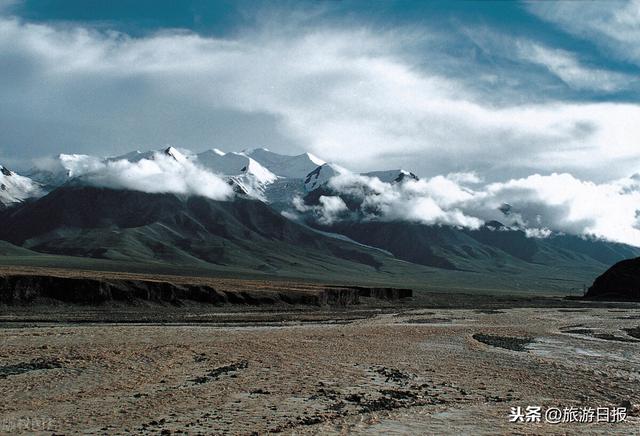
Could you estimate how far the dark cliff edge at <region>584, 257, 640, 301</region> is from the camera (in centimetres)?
16512

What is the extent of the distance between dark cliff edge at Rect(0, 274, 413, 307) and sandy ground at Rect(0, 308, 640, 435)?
34.0 meters

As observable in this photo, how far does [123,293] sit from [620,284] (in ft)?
481

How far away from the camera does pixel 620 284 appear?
174 meters

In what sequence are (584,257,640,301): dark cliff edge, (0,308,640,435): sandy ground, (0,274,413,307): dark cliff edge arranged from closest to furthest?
(0,308,640,435): sandy ground
(0,274,413,307): dark cliff edge
(584,257,640,301): dark cliff edge

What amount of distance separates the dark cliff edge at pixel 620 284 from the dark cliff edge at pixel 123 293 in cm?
10309

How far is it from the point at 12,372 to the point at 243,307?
62.0 metres

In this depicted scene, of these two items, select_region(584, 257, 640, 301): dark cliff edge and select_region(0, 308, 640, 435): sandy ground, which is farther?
select_region(584, 257, 640, 301): dark cliff edge

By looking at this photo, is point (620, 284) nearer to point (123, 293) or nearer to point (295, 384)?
point (123, 293)

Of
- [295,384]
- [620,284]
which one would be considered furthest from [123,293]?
[620,284]

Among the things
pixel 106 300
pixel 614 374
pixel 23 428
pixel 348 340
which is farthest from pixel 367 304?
pixel 23 428

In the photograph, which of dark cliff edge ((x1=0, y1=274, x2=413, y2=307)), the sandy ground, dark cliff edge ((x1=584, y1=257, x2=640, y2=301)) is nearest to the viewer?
the sandy ground

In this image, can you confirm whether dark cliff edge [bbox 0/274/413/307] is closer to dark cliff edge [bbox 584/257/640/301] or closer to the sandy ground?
the sandy ground

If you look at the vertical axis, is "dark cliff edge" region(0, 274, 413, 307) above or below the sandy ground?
above

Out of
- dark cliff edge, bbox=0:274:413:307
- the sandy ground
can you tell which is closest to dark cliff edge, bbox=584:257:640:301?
dark cliff edge, bbox=0:274:413:307
